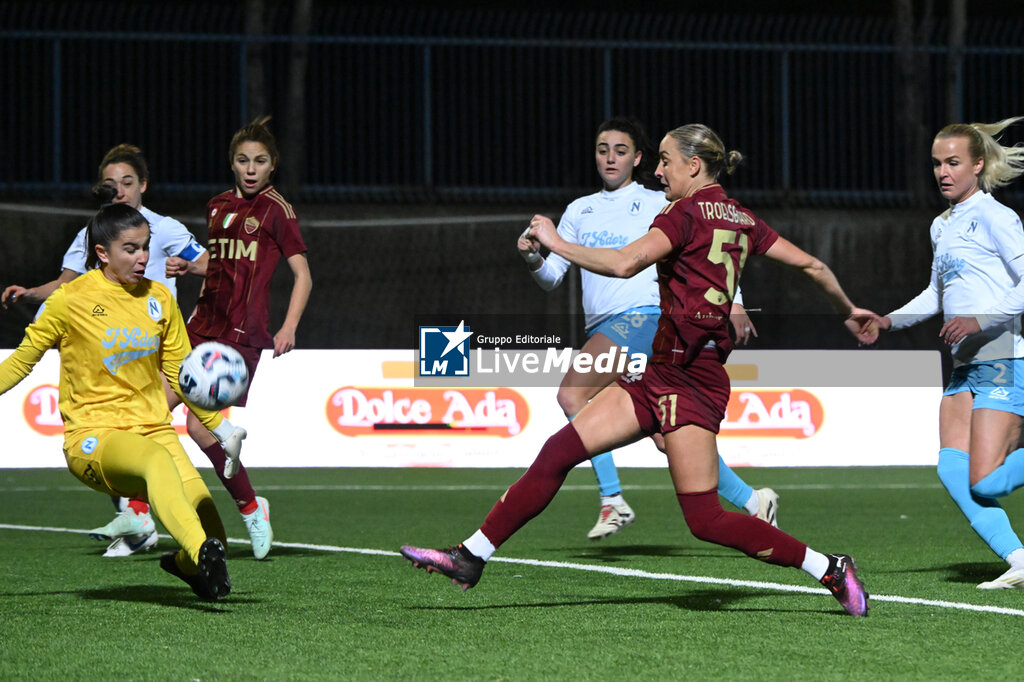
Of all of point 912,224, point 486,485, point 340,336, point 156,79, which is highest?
point 156,79

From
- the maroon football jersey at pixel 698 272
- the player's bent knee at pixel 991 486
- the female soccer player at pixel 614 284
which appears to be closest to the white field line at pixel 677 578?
the player's bent knee at pixel 991 486

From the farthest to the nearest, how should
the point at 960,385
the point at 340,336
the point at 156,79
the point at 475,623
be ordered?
1. the point at 156,79
2. the point at 340,336
3. the point at 960,385
4. the point at 475,623

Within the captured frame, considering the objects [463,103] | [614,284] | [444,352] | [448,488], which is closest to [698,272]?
[614,284]

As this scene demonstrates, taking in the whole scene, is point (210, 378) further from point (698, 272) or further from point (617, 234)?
point (617, 234)

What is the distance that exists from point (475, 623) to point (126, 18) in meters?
14.1

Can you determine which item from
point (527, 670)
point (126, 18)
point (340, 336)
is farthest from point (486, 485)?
point (126, 18)

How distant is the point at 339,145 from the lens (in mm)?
17688

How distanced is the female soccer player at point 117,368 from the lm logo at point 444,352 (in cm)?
707

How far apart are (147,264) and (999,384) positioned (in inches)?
152

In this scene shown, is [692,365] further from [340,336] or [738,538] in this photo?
[340,336]

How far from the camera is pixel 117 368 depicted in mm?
5680

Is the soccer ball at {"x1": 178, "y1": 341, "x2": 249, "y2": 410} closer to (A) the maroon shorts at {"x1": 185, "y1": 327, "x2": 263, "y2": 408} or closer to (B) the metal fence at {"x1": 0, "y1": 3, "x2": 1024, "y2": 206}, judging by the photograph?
(A) the maroon shorts at {"x1": 185, "y1": 327, "x2": 263, "y2": 408}

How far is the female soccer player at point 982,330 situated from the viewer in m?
6.17

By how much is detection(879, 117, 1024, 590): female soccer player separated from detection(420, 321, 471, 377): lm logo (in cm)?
688
